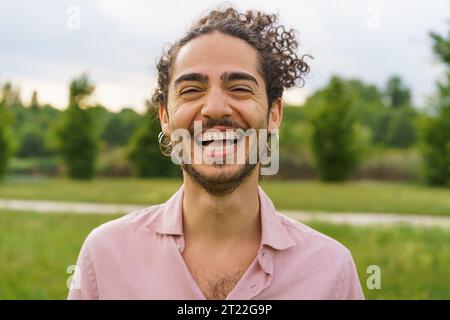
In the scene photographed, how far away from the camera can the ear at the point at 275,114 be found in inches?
82.0

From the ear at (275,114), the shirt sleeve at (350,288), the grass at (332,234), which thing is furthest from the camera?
the grass at (332,234)

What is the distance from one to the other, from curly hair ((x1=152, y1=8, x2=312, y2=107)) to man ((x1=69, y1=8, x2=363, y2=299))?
11mm

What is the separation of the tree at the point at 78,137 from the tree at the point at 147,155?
2654 millimetres

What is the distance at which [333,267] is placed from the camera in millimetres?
1912

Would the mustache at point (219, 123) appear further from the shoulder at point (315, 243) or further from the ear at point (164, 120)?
the shoulder at point (315, 243)

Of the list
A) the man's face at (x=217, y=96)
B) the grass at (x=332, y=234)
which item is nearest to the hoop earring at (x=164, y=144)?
the man's face at (x=217, y=96)

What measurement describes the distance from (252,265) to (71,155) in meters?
30.1

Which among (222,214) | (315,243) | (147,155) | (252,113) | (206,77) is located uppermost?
(147,155)

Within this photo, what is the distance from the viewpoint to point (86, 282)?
1.92 metres

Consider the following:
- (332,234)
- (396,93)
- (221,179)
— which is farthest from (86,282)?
(396,93)

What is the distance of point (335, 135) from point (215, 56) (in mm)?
29663

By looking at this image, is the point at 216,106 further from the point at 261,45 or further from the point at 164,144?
the point at 164,144

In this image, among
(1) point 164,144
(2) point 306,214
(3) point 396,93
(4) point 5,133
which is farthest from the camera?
(3) point 396,93

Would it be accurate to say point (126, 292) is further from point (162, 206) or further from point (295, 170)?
point (295, 170)
